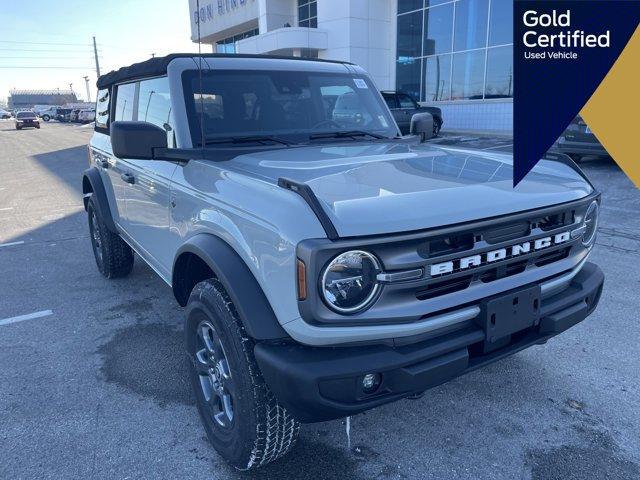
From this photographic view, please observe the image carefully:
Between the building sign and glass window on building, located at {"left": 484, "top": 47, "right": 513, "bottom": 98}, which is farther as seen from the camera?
the building sign

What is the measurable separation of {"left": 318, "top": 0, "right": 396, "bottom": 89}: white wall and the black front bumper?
2139 centimetres

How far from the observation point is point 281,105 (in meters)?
3.42

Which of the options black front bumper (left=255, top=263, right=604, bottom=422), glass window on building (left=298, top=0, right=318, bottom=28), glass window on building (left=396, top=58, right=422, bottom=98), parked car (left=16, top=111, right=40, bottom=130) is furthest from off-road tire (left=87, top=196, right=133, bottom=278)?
parked car (left=16, top=111, right=40, bottom=130)

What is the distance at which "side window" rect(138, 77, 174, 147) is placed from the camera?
3219 mm

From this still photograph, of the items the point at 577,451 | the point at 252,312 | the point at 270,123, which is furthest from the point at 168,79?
the point at 577,451

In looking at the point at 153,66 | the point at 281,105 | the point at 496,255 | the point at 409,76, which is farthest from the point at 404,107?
the point at 496,255

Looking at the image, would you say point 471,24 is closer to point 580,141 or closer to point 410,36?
point 410,36

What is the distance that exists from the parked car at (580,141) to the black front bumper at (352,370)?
361 inches

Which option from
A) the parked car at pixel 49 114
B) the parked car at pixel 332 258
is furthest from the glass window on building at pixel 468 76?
the parked car at pixel 49 114

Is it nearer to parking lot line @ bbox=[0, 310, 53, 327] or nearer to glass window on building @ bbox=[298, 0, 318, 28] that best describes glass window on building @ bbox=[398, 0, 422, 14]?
glass window on building @ bbox=[298, 0, 318, 28]

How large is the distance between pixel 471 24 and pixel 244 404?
19194 millimetres

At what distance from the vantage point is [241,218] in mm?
2209

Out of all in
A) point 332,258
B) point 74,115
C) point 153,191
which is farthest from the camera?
point 74,115

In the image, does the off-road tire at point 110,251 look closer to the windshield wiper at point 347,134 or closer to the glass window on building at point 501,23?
the windshield wiper at point 347,134
